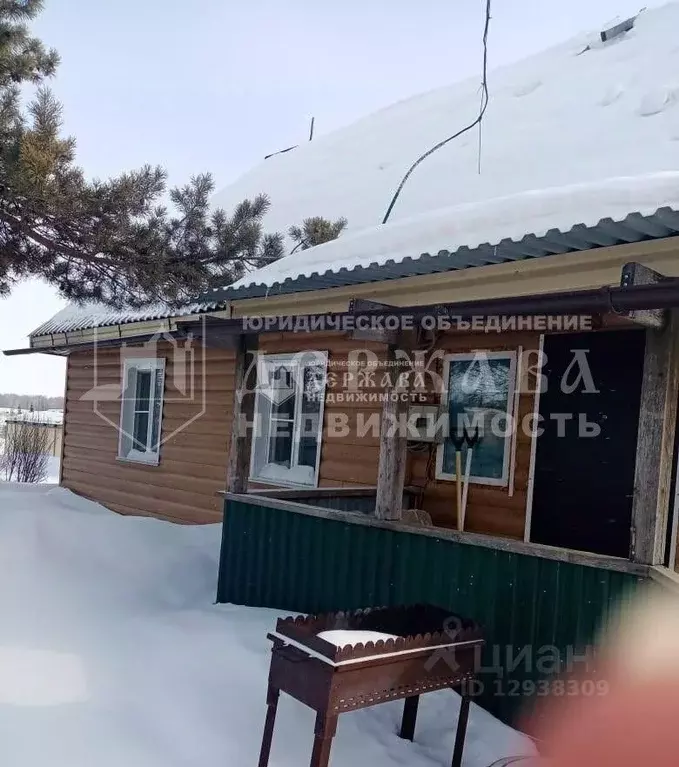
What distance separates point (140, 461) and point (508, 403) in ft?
17.6

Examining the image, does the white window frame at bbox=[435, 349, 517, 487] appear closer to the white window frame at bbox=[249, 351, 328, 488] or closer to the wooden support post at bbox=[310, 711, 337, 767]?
the white window frame at bbox=[249, 351, 328, 488]

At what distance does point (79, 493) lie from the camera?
10258mm

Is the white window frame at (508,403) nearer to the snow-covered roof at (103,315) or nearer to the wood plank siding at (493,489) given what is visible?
the wood plank siding at (493,489)

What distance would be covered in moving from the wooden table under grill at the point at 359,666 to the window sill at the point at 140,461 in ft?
19.5

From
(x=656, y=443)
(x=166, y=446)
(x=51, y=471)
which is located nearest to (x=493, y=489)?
(x=656, y=443)

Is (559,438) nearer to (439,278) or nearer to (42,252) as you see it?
(439,278)

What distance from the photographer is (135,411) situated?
30.8 ft

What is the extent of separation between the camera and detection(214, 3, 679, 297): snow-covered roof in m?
4.03

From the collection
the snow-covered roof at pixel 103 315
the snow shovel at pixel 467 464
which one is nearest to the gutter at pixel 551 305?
the snow shovel at pixel 467 464

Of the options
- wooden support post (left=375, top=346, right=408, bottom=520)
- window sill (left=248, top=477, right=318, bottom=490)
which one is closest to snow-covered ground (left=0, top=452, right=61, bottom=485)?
window sill (left=248, top=477, right=318, bottom=490)

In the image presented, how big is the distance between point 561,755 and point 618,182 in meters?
2.98

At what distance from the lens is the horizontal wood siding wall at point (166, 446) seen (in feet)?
26.1

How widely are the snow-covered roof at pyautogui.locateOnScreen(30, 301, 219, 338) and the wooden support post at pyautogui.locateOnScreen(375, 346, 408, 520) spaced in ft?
8.44

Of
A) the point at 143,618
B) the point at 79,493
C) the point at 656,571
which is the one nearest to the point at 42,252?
the point at 143,618
